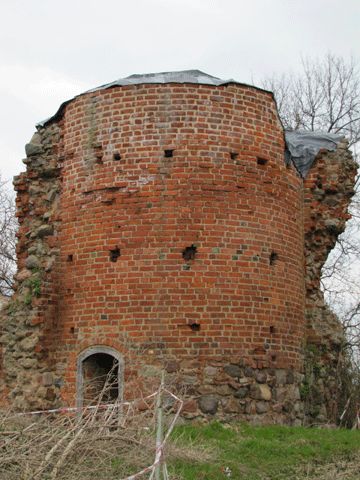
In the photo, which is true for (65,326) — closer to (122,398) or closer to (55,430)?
(122,398)

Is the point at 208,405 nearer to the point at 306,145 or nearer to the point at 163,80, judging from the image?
the point at 163,80

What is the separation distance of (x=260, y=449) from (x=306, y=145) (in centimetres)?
653

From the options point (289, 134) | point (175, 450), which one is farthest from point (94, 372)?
point (289, 134)

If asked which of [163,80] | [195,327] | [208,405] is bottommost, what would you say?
[208,405]

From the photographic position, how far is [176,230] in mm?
11992

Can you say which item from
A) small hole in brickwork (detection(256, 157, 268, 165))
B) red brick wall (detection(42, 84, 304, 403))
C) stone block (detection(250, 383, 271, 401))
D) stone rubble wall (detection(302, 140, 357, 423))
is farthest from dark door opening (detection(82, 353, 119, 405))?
small hole in brickwork (detection(256, 157, 268, 165))

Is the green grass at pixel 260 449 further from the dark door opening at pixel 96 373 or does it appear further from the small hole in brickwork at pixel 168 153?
the small hole in brickwork at pixel 168 153

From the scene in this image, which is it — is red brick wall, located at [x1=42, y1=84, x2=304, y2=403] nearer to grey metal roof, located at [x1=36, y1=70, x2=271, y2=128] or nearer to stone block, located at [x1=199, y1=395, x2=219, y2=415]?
grey metal roof, located at [x1=36, y1=70, x2=271, y2=128]

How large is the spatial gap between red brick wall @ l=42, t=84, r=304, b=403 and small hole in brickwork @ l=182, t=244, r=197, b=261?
0.07m

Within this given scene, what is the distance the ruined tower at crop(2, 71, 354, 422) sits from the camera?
1178cm

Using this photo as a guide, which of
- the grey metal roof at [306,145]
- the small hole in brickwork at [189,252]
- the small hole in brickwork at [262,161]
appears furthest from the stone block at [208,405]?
the grey metal roof at [306,145]

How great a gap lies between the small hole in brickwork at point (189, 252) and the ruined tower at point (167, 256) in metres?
0.02

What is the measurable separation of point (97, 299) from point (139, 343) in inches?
38.6

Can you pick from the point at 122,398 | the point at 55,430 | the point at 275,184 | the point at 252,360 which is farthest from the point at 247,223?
the point at 55,430
